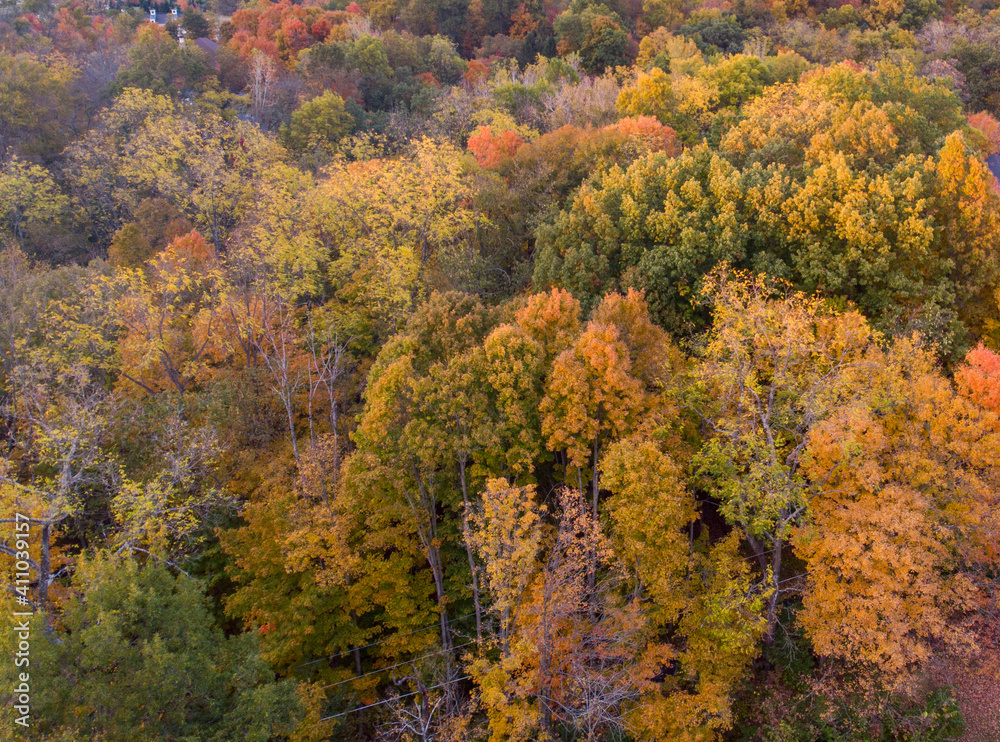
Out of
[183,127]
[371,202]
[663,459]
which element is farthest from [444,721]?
[183,127]

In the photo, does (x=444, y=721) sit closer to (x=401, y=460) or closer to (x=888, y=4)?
(x=401, y=460)

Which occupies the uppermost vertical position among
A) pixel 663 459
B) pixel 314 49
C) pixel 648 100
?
pixel 314 49
